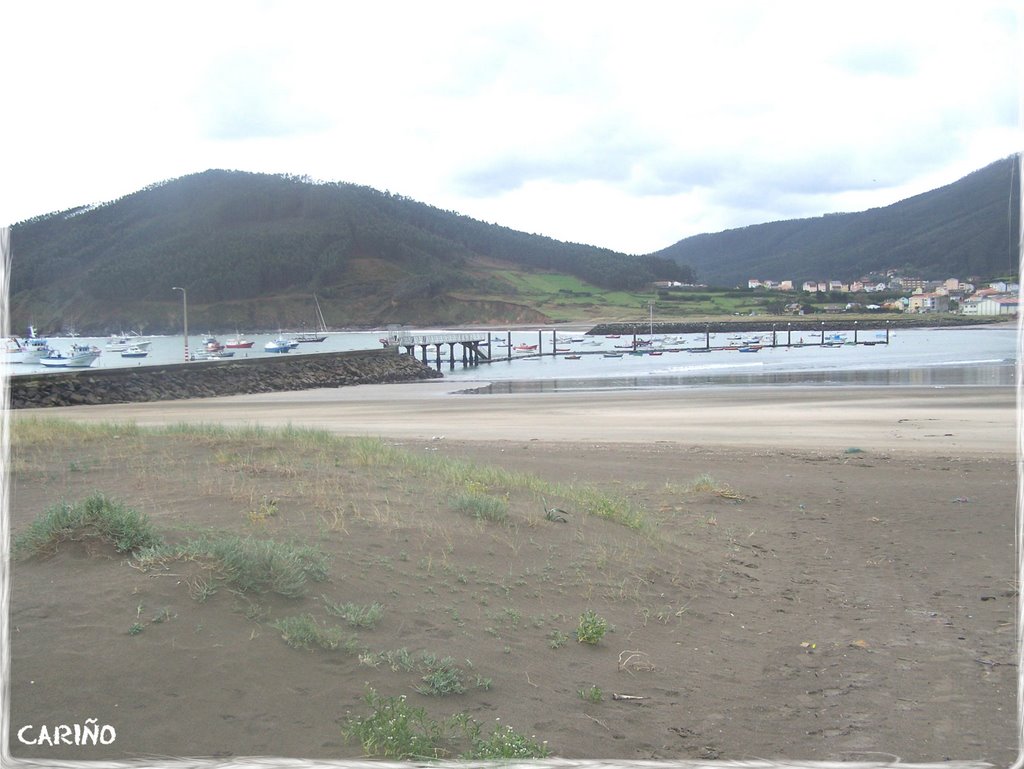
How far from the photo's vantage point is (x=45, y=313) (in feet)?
240

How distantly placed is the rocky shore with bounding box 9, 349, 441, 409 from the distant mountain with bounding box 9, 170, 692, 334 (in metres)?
64.1

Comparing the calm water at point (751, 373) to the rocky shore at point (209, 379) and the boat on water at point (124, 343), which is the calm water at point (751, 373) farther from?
the boat on water at point (124, 343)

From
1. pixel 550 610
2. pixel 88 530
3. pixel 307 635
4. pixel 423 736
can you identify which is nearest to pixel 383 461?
pixel 550 610

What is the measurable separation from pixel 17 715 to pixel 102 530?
82.6 inches

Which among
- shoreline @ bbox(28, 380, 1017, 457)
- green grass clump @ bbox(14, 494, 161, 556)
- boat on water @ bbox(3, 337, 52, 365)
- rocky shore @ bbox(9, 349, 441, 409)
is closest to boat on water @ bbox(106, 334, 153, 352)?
boat on water @ bbox(3, 337, 52, 365)

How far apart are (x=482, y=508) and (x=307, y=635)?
11.6 ft

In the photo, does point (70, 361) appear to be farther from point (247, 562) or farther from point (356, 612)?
point (356, 612)

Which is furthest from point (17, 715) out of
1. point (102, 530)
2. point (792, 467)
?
point (792, 467)

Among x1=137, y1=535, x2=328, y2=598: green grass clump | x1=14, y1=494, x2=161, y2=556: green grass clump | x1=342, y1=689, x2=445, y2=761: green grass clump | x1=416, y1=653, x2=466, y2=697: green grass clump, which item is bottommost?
x1=416, y1=653, x2=466, y2=697: green grass clump

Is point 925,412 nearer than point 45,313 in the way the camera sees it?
Yes

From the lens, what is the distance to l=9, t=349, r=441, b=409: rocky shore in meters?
38.0

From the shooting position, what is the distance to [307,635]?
4.86 metres

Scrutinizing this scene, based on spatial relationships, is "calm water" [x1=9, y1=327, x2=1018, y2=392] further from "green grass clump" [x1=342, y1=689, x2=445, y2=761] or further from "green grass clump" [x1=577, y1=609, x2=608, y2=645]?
"green grass clump" [x1=342, y1=689, x2=445, y2=761]

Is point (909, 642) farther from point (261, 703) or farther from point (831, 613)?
point (261, 703)
